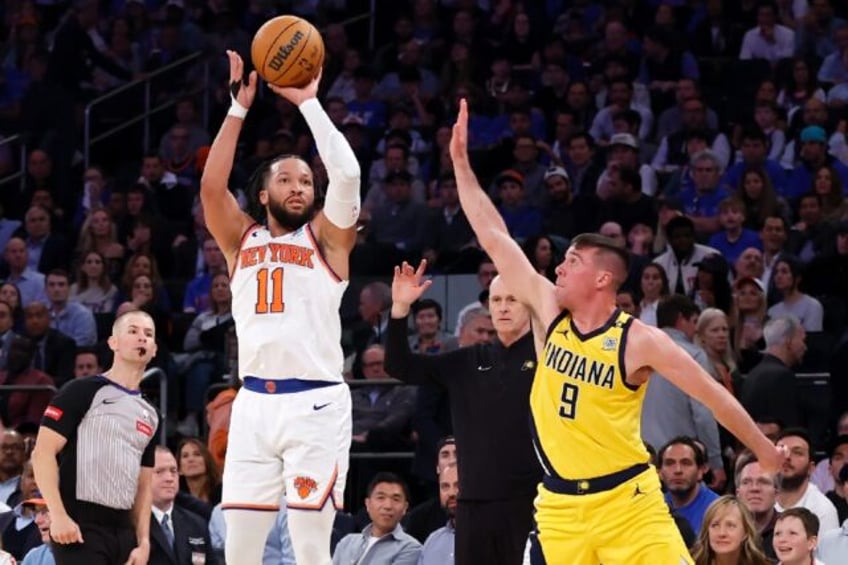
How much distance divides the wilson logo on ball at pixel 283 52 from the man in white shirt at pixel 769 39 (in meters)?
12.0

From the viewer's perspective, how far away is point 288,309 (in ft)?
29.5

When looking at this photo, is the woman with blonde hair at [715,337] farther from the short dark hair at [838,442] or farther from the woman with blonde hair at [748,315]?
the short dark hair at [838,442]

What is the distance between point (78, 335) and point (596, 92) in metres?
6.43

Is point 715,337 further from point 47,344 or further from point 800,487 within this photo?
point 47,344

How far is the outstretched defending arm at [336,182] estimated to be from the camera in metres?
8.92

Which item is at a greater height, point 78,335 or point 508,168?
Result: point 508,168

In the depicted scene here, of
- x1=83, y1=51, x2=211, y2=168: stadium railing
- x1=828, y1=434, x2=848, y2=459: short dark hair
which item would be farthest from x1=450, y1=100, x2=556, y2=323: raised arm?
x1=83, y1=51, x2=211, y2=168: stadium railing

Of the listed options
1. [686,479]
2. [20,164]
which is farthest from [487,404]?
[20,164]

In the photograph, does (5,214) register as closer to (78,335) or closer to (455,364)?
(78,335)

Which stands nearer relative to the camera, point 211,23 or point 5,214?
point 5,214

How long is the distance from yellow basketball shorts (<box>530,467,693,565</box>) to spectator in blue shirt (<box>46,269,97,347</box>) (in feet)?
30.6

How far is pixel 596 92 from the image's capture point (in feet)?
66.3

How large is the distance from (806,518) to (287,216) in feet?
13.3

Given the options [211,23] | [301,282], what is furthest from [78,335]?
[301,282]
